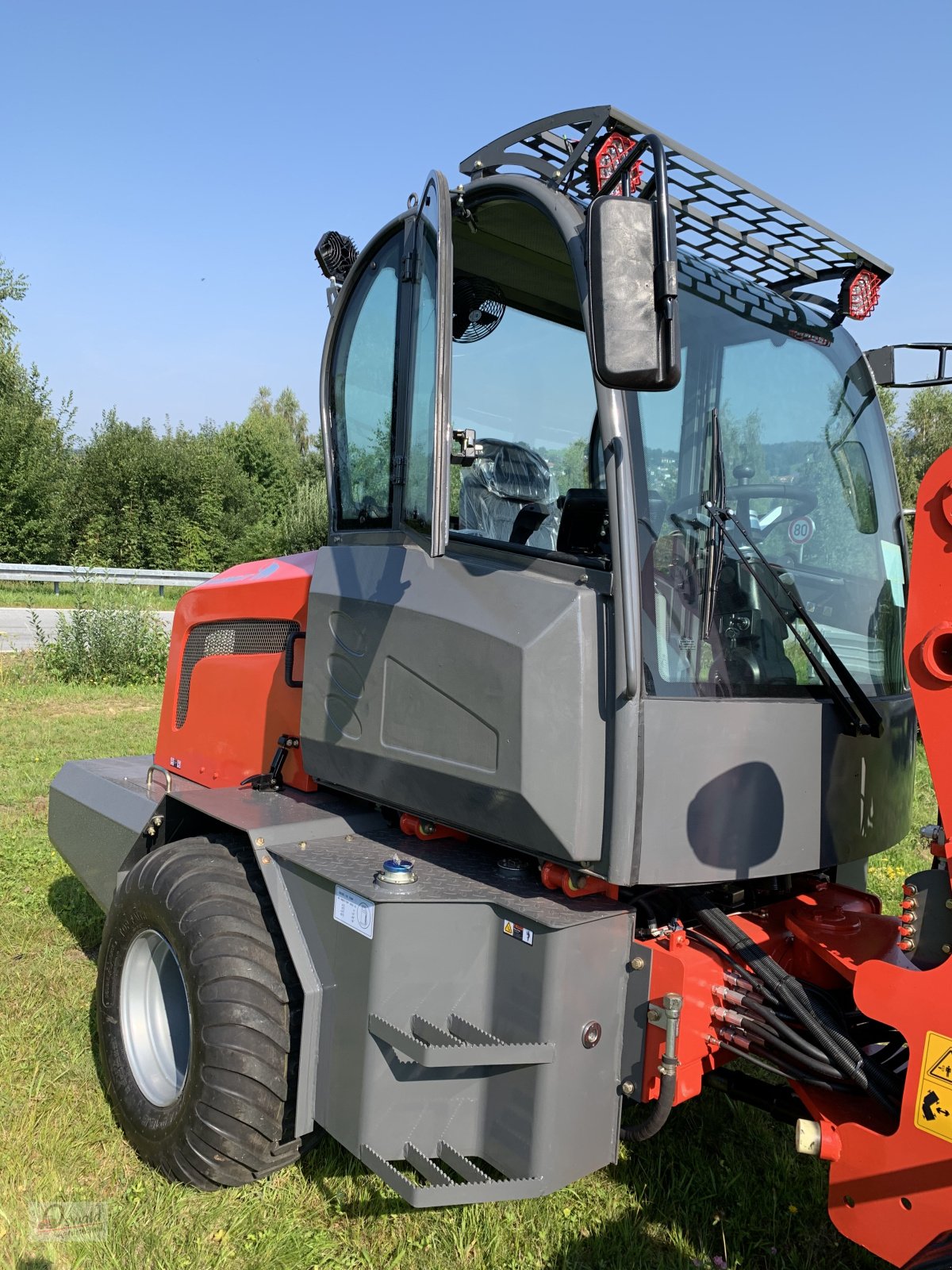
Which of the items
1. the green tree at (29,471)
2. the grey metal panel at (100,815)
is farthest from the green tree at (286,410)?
the grey metal panel at (100,815)

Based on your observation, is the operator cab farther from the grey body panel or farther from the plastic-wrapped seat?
the grey body panel

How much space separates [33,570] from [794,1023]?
1875 cm

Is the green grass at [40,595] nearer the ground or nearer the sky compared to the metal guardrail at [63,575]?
nearer the ground

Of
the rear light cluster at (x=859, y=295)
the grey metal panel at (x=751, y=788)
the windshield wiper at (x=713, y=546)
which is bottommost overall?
the grey metal panel at (x=751, y=788)

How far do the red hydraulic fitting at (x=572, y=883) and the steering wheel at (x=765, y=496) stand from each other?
0.88 metres

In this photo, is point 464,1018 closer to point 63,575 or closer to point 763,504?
point 763,504

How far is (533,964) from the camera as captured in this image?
7.57ft

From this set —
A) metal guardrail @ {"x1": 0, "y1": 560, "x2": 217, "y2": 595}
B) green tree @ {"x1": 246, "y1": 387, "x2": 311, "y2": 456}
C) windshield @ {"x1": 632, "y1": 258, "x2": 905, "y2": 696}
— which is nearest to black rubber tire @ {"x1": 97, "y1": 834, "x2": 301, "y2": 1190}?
windshield @ {"x1": 632, "y1": 258, "x2": 905, "y2": 696}

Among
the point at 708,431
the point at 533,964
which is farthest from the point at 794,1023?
the point at 708,431

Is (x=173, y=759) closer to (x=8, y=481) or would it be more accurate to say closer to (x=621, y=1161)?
(x=621, y=1161)

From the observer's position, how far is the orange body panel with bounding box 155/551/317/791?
3.51m

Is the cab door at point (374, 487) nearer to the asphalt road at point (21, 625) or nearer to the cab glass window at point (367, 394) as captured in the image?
the cab glass window at point (367, 394)

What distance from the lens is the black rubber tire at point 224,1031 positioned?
8.78 ft

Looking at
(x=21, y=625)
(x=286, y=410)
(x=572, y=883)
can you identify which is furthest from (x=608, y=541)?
(x=286, y=410)
